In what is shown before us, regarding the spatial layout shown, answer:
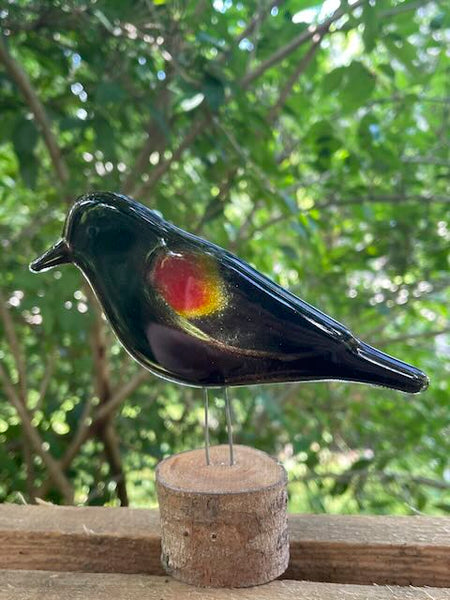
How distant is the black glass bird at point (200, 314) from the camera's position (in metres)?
0.43

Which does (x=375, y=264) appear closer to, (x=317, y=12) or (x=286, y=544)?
(x=317, y=12)

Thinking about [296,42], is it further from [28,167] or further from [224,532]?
[224,532]

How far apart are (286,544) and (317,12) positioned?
74 cm

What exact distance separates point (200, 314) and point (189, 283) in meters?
0.03

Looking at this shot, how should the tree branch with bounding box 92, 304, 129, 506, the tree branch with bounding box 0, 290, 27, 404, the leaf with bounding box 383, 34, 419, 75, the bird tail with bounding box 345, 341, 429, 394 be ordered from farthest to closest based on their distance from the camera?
1. the tree branch with bounding box 92, 304, 129, 506
2. the tree branch with bounding box 0, 290, 27, 404
3. the leaf with bounding box 383, 34, 419, 75
4. the bird tail with bounding box 345, 341, 429, 394

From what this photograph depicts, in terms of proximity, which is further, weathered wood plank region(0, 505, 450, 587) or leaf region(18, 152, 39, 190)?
leaf region(18, 152, 39, 190)

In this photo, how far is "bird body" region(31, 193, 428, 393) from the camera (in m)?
0.43

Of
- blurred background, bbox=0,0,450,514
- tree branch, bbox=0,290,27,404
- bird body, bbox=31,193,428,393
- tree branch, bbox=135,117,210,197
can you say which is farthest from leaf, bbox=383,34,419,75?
tree branch, bbox=0,290,27,404

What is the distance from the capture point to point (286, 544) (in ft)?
1.53

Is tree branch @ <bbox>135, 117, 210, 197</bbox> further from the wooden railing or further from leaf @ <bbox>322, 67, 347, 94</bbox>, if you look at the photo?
the wooden railing

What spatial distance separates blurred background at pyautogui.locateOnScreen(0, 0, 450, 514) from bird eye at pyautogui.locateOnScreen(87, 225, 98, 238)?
0.30m

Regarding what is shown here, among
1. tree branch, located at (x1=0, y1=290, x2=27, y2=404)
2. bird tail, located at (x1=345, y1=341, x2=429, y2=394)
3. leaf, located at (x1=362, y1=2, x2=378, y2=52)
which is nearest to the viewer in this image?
bird tail, located at (x1=345, y1=341, x2=429, y2=394)

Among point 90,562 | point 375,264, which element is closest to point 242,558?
point 90,562

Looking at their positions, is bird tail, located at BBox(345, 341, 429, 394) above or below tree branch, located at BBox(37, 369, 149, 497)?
above
